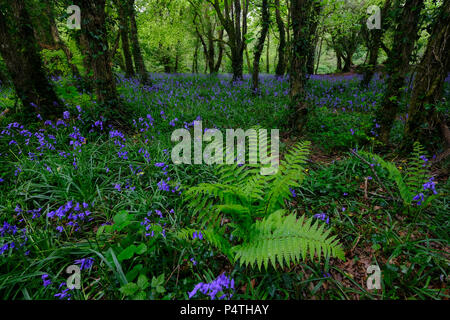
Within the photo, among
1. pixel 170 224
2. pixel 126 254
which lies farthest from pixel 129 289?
pixel 170 224

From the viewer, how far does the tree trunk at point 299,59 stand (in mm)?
3465

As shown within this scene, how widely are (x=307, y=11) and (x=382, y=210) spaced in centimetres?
342

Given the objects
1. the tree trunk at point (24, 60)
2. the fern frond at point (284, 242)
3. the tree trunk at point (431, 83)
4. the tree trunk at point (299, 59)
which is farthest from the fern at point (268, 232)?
the tree trunk at point (24, 60)

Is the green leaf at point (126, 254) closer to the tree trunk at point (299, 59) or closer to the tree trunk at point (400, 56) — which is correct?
the tree trunk at point (299, 59)

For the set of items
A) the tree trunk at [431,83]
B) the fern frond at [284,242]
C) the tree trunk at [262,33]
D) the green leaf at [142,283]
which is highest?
the tree trunk at [262,33]

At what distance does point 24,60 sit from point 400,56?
659cm

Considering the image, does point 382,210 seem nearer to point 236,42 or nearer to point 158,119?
point 158,119

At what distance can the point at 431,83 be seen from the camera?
101 inches

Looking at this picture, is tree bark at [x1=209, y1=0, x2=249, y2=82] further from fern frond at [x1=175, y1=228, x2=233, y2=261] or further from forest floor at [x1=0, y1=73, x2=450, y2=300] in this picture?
fern frond at [x1=175, y1=228, x2=233, y2=261]

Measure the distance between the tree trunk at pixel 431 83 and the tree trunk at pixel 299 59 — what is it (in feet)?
5.37

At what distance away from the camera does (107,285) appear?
4.94ft

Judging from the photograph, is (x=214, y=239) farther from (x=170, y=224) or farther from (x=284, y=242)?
(x=170, y=224)
